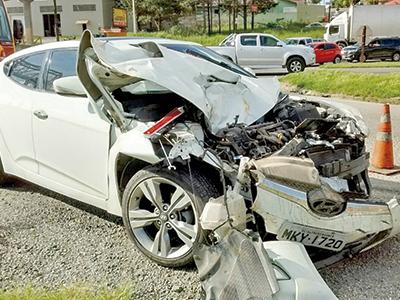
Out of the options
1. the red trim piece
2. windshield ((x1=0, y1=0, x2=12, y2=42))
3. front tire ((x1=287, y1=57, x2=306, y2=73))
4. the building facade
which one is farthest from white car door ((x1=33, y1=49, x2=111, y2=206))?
the building facade

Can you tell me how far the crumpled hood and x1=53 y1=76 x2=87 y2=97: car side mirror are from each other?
0.94 feet

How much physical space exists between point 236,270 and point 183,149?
3.13ft

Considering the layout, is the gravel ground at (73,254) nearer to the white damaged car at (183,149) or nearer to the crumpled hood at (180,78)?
the white damaged car at (183,149)

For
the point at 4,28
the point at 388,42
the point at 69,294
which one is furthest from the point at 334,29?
the point at 69,294

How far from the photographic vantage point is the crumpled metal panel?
9.07 feet

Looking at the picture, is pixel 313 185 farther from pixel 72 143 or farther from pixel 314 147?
pixel 72 143

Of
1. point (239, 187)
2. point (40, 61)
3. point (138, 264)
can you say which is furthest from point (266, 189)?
point (40, 61)

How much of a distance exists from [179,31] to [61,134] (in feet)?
141

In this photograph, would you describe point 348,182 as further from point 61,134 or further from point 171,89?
point 61,134

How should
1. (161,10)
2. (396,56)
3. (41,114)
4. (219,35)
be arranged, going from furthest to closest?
(161,10), (219,35), (396,56), (41,114)

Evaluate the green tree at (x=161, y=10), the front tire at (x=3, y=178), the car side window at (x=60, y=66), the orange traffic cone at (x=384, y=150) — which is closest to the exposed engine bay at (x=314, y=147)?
the car side window at (x=60, y=66)

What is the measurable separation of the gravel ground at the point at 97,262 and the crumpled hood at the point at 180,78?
1.14 m

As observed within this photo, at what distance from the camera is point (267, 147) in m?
3.84

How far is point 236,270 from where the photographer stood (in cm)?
290
